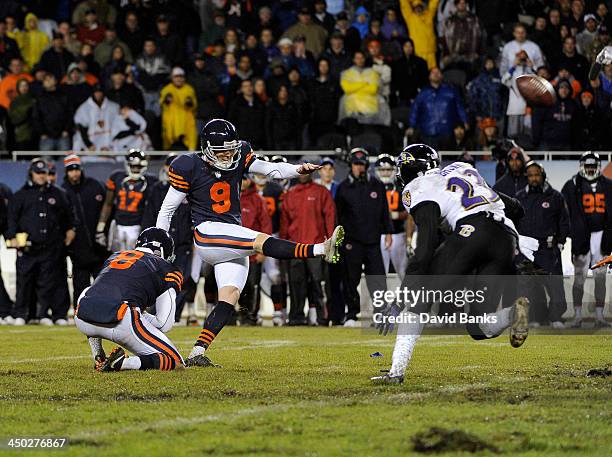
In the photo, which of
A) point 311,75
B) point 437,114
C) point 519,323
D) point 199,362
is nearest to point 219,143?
point 199,362

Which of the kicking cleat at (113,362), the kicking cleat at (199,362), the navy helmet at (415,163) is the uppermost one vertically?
the navy helmet at (415,163)

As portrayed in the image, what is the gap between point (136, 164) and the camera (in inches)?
537

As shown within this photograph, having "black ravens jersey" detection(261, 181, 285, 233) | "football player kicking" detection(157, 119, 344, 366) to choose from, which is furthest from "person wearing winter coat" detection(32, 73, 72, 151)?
"football player kicking" detection(157, 119, 344, 366)

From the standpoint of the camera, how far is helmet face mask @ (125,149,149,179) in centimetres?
1366

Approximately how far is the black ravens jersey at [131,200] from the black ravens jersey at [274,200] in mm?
1347

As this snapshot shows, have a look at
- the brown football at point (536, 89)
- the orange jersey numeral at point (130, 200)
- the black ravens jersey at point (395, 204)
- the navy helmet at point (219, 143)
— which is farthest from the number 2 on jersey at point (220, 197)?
the black ravens jersey at point (395, 204)

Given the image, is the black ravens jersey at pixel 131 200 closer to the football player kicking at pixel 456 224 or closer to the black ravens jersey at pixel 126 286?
the black ravens jersey at pixel 126 286

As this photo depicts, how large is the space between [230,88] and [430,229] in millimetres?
9118

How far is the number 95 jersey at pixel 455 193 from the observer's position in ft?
22.2

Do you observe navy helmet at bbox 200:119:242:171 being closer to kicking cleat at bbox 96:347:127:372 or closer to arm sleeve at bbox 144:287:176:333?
arm sleeve at bbox 144:287:176:333

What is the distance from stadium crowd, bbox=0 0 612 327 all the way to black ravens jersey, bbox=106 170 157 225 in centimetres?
2

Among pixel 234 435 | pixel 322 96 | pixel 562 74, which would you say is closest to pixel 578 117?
pixel 562 74

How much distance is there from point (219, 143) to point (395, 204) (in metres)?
6.05

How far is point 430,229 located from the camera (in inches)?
258
